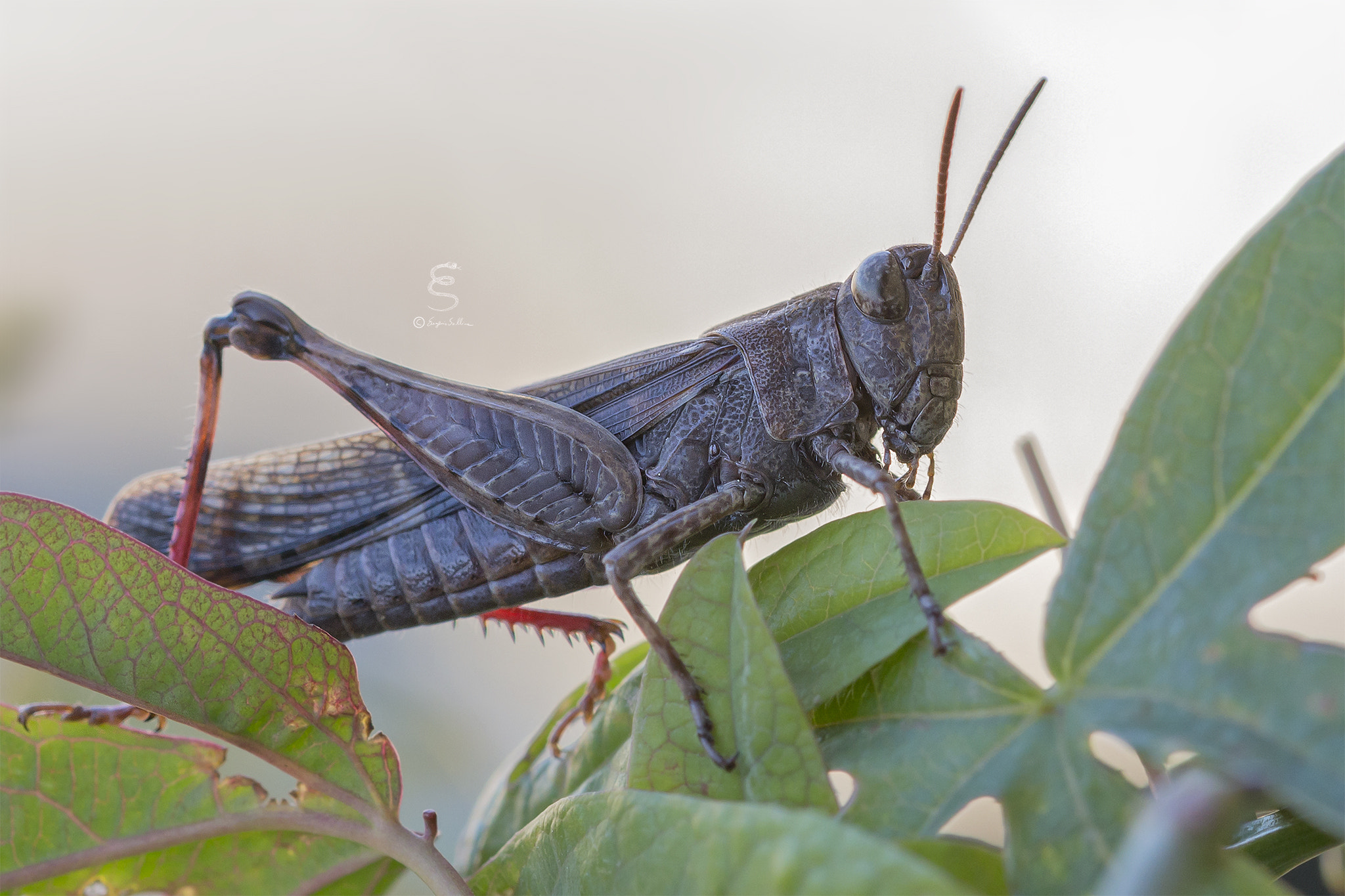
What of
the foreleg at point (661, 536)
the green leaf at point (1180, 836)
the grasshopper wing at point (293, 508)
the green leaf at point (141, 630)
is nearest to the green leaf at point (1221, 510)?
the green leaf at point (1180, 836)

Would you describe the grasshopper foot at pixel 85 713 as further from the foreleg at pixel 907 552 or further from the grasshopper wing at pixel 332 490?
the foreleg at pixel 907 552

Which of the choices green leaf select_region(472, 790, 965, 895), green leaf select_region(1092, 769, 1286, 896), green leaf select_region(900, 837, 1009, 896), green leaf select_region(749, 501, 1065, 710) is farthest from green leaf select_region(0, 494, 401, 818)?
green leaf select_region(1092, 769, 1286, 896)

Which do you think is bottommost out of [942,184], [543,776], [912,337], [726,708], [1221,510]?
[543,776]

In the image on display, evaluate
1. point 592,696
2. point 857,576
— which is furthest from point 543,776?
point 857,576

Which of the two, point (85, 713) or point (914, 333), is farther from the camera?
point (914, 333)

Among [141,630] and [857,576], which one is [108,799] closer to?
[141,630]

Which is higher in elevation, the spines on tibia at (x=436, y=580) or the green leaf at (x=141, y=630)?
the green leaf at (x=141, y=630)

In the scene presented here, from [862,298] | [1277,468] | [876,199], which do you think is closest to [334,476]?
[862,298]

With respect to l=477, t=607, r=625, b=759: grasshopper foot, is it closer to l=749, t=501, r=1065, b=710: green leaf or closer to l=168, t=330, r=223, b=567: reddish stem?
l=168, t=330, r=223, b=567: reddish stem
